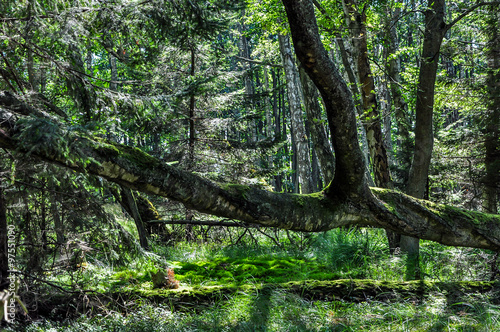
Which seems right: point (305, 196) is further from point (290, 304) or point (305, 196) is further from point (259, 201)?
point (290, 304)

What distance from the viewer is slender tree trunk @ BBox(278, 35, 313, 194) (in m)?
10.6

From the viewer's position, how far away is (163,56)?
9.83 metres

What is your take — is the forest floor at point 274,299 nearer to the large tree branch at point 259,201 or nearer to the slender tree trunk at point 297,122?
the large tree branch at point 259,201

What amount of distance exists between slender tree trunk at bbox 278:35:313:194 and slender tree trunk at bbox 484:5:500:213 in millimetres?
4317

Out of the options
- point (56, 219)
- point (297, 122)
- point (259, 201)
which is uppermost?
point (297, 122)

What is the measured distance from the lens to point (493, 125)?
8930mm

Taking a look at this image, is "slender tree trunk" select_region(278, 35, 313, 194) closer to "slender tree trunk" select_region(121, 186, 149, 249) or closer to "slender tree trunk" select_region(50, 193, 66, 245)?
"slender tree trunk" select_region(121, 186, 149, 249)

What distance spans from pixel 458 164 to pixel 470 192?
176 centimetres

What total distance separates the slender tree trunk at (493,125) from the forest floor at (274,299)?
3.10 meters

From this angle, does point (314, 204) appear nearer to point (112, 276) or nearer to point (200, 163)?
point (112, 276)

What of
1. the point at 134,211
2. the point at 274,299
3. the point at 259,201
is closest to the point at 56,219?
the point at 134,211

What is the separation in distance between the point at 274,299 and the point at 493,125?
7491 millimetres

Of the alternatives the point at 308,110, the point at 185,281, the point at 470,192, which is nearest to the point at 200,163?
the point at 308,110

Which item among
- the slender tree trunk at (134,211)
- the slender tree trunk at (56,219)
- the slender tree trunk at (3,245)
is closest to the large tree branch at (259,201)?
the slender tree trunk at (3,245)
